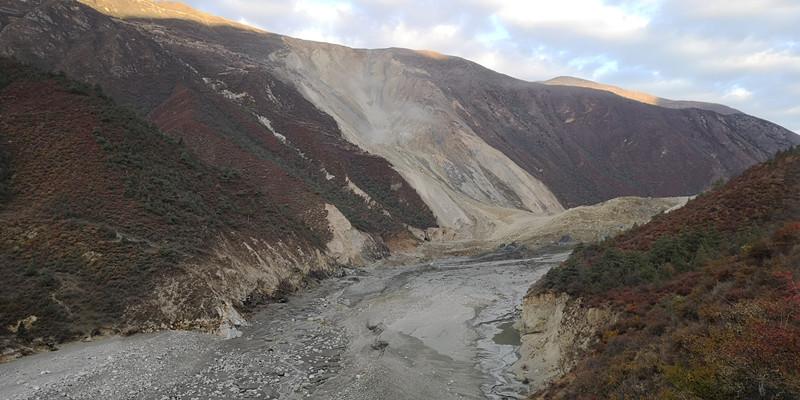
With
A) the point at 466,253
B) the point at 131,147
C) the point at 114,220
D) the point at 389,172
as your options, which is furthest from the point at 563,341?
the point at 389,172

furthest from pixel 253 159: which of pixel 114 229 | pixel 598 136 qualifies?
pixel 598 136

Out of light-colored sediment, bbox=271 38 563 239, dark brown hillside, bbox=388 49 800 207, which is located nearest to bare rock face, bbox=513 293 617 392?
light-colored sediment, bbox=271 38 563 239

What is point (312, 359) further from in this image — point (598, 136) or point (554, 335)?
point (598, 136)

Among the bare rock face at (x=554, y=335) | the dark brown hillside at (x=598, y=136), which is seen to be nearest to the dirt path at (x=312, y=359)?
the bare rock face at (x=554, y=335)

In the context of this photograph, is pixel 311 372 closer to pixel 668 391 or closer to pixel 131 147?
pixel 668 391

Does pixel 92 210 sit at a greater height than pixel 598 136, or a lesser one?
lesser
